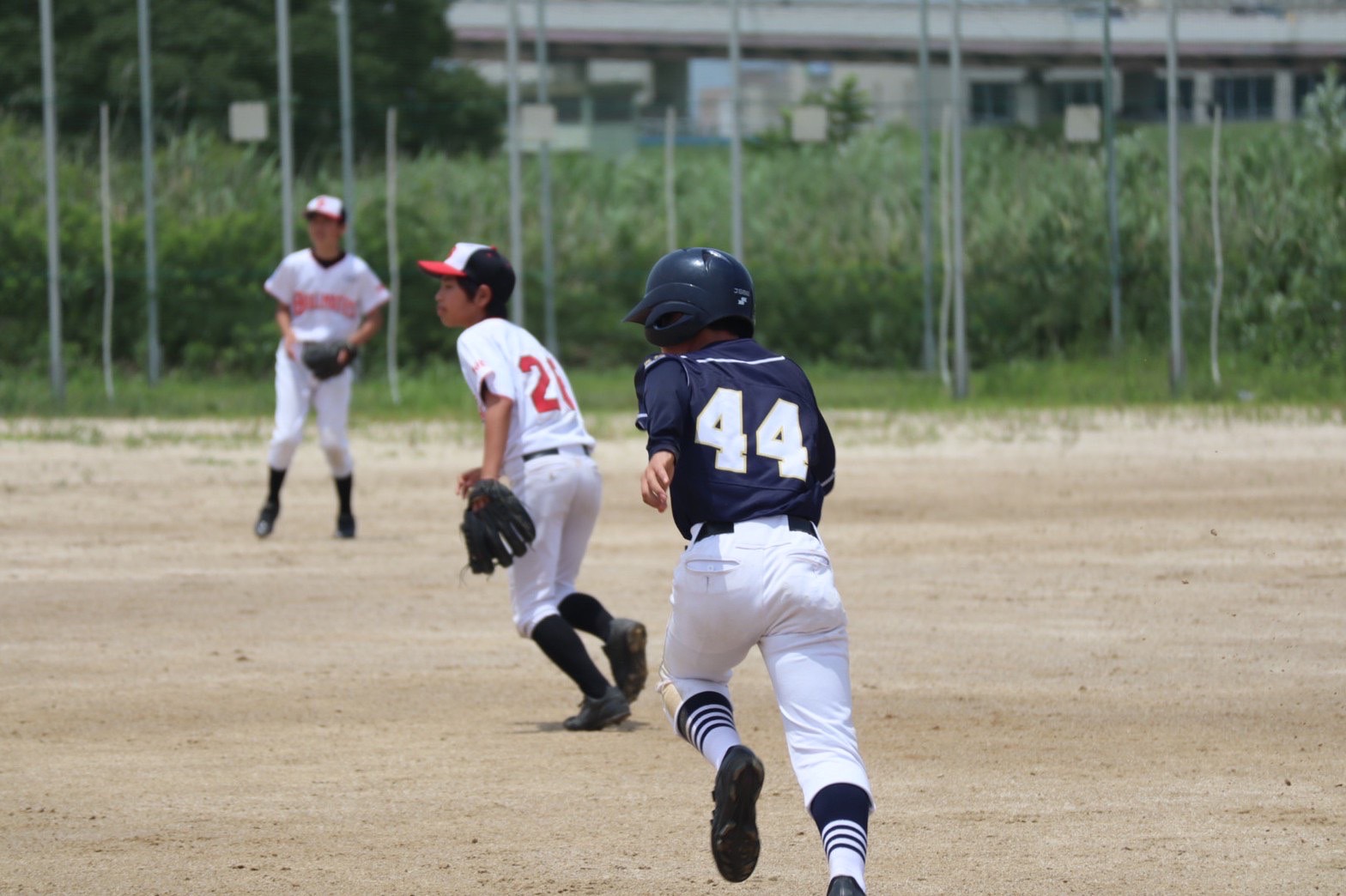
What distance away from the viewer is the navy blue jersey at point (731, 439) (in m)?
4.27

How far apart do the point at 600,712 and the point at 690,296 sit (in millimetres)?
2379

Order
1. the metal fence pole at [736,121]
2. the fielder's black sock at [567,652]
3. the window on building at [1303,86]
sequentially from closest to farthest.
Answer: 1. the fielder's black sock at [567,652]
2. the metal fence pole at [736,121]
3. the window on building at [1303,86]

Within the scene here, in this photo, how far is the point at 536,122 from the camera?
21000 mm

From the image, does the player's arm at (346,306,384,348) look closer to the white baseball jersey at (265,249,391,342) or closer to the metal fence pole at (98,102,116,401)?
the white baseball jersey at (265,249,391,342)

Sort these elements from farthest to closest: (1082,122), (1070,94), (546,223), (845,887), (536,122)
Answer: (1070,94), (546,223), (1082,122), (536,122), (845,887)

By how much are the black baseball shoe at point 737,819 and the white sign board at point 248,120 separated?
1738cm

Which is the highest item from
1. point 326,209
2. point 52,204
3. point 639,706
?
point 52,204

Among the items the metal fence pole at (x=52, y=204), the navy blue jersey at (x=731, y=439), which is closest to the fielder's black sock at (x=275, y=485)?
the navy blue jersey at (x=731, y=439)

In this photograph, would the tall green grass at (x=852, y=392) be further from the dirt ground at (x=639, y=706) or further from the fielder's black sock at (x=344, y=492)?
the fielder's black sock at (x=344, y=492)

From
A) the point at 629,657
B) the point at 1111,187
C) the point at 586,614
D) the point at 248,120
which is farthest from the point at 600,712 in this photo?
the point at 1111,187

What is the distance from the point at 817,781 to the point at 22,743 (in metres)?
3.29

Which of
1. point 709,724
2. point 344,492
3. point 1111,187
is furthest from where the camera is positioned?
point 1111,187

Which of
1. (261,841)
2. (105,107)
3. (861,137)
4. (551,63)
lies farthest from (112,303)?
(551,63)

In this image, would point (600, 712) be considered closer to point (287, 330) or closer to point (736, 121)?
point (287, 330)
